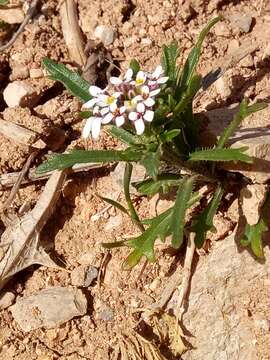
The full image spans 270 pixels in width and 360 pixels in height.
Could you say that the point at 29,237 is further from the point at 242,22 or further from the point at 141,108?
the point at 242,22

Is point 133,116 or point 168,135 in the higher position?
point 133,116

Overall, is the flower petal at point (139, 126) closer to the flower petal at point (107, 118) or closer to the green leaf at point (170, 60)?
the flower petal at point (107, 118)

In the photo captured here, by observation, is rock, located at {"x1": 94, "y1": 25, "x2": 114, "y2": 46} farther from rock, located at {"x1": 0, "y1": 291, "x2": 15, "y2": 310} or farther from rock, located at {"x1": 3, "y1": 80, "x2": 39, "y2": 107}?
rock, located at {"x1": 0, "y1": 291, "x2": 15, "y2": 310}

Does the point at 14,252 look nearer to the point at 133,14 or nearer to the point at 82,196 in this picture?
the point at 82,196

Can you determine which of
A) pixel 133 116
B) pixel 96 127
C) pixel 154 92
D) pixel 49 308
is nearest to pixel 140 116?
pixel 133 116

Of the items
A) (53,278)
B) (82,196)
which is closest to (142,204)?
(82,196)

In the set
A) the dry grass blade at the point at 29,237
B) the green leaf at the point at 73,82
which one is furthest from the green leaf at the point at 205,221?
the dry grass blade at the point at 29,237
